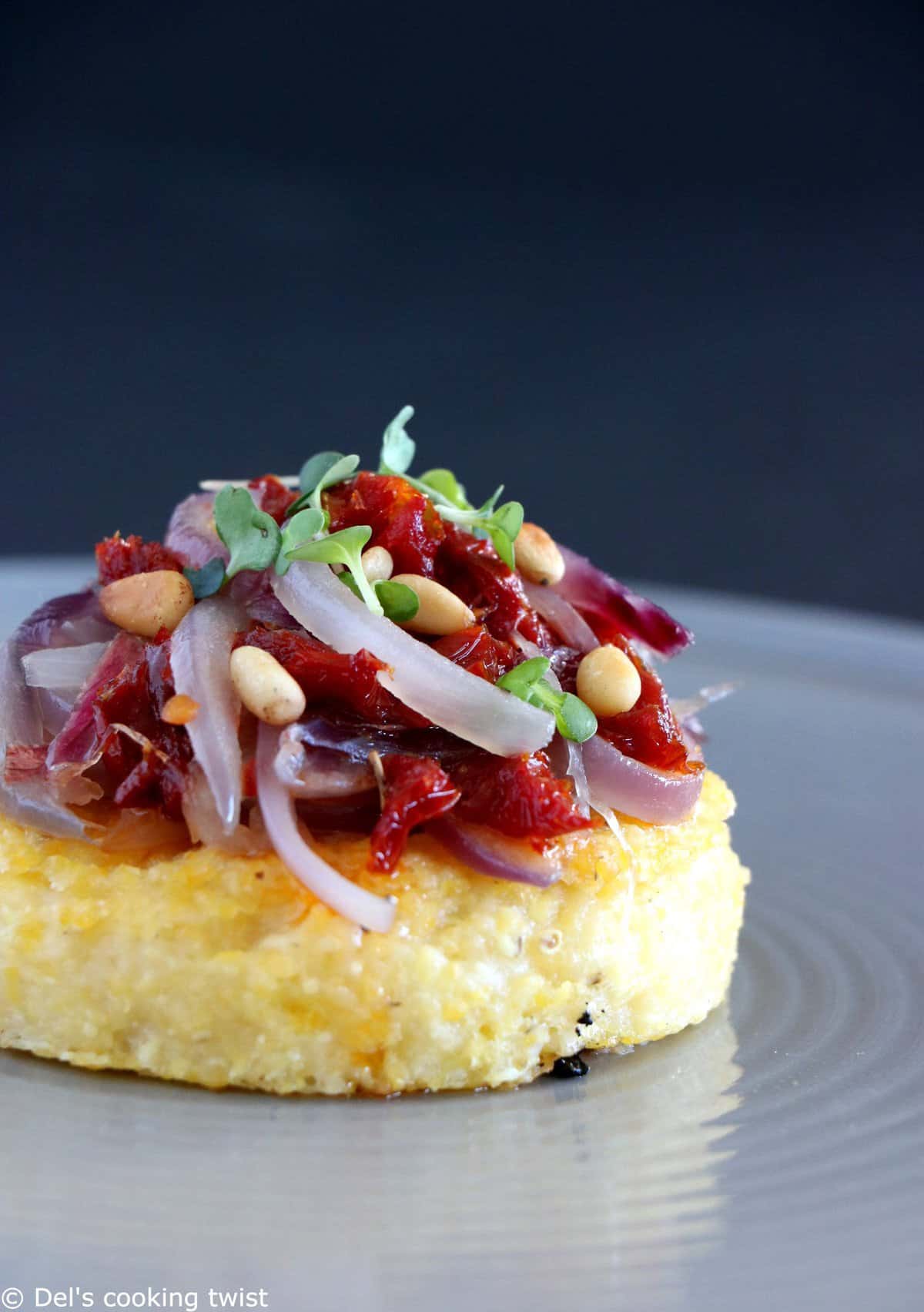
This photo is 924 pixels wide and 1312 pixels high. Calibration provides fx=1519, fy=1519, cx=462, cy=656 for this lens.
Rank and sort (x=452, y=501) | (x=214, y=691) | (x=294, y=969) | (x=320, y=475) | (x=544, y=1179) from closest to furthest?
(x=544, y=1179)
(x=294, y=969)
(x=214, y=691)
(x=320, y=475)
(x=452, y=501)

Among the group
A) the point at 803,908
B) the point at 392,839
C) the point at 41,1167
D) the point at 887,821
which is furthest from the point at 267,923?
the point at 887,821

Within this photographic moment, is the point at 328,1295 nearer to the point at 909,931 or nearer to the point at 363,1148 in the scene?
the point at 363,1148

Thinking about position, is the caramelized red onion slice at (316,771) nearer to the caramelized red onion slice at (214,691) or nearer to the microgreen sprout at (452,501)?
the caramelized red onion slice at (214,691)

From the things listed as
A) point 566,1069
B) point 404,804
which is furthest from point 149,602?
point 566,1069

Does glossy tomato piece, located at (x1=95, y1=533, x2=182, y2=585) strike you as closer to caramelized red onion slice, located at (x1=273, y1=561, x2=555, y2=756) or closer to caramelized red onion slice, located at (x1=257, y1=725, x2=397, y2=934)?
caramelized red onion slice, located at (x1=273, y1=561, x2=555, y2=756)

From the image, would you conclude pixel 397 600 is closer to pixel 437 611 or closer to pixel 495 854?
pixel 437 611

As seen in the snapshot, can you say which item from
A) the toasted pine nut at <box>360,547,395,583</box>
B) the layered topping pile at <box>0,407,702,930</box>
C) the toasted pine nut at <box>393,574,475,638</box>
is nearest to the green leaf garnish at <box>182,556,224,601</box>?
the layered topping pile at <box>0,407,702,930</box>

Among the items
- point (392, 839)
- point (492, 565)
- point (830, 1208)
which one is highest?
point (492, 565)
